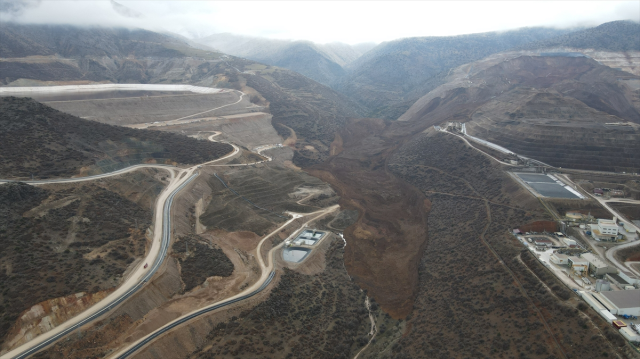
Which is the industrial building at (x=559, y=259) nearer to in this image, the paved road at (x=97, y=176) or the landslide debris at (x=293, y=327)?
the landslide debris at (x=293, y=327)

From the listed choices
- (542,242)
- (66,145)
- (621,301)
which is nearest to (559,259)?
(542,242)

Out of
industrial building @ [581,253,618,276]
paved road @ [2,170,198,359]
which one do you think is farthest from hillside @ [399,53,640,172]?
paved road @ [2,170,198,359]

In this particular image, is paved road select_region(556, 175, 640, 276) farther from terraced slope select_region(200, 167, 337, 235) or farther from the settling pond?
terraced slope select_region(200, 167, 337, 235)

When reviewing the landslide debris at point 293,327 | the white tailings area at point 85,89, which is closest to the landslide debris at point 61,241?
the landslide debris at point 293,327

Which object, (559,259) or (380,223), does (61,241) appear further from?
(559,259)

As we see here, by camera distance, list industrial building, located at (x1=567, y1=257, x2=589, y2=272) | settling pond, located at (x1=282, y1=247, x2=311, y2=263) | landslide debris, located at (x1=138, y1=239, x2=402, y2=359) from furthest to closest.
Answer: settling pond, located at (x1=282, y1=247, x2=311, y2=263), industrial building, located at (x1=567, y1=257, x2=589, y2=272), landslide debris, located at (x1=138, y1=239, x2=402, y2=359)

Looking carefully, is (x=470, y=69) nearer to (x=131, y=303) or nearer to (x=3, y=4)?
(x=131, y=303)

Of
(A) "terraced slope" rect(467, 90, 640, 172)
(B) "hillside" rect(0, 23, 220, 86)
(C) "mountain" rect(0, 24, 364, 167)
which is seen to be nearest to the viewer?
(A) "terraced slope" rect(467, 90, 640, 172)
